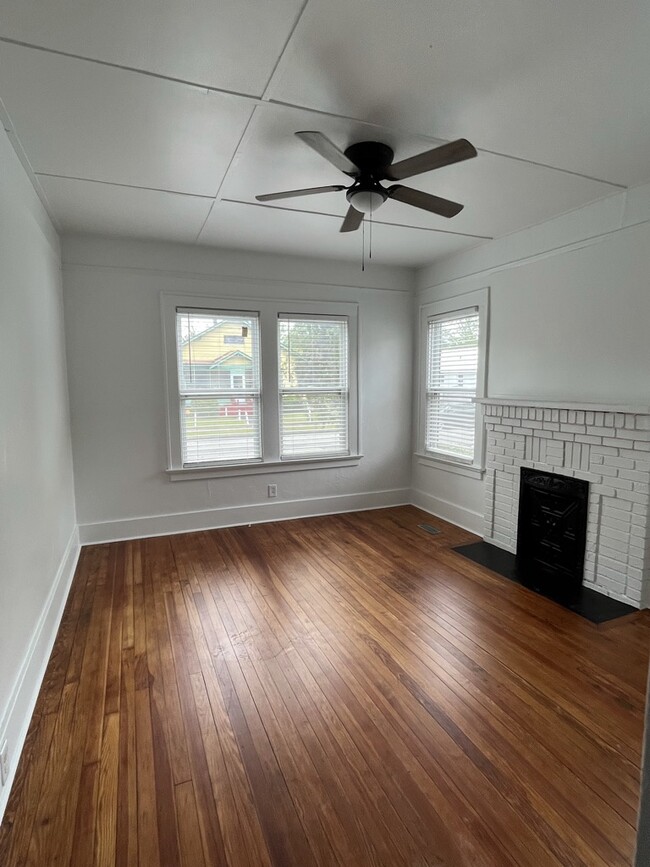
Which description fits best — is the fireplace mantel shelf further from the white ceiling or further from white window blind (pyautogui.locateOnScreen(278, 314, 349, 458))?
white window blind (pyautogui.locateOnScreen(278, 314, 349, 458))

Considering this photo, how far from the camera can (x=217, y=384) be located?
4.28m

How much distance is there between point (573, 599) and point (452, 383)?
2.31 metres

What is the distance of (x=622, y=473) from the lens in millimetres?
2896

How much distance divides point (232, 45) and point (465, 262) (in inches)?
123

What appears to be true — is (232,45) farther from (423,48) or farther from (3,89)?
(3,89)

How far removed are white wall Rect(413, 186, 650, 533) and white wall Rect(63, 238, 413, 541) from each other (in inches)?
50.2

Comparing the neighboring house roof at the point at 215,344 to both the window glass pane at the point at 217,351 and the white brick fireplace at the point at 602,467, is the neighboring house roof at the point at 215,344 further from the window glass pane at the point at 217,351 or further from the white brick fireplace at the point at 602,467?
the white brick fireplace at the point at 602,467

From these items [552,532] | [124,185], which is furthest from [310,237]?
[552,532]

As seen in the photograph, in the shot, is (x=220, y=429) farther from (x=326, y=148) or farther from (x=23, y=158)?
(x=326, y=148)

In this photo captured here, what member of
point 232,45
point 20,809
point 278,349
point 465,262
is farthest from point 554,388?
point 20,809

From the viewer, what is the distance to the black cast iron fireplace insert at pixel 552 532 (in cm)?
316

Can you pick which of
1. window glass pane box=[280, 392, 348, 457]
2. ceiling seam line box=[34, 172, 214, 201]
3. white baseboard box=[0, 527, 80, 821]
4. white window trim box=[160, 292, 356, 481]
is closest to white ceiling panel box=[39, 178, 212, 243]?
ceiling seam line box=[34, 172, 214, 201]

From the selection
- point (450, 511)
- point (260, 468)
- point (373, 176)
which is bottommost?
point (450, 511)

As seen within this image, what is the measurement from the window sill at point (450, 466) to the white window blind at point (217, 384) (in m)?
1.87
